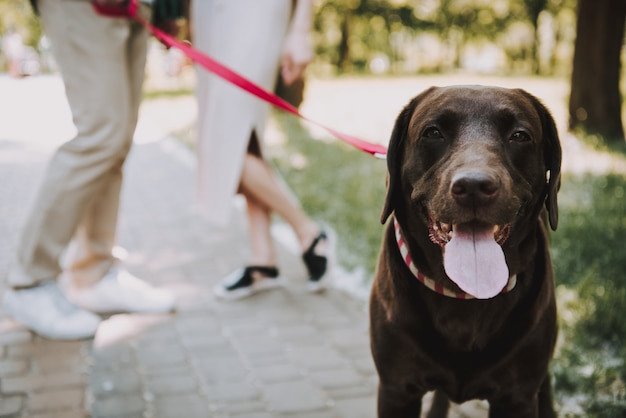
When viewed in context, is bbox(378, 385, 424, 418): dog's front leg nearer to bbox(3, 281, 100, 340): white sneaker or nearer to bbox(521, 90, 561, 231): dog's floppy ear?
bbox(521, 90, 561, 231): dog's floppy ear

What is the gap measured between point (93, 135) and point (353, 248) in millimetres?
2303

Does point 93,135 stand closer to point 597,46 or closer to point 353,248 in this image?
point 353,248

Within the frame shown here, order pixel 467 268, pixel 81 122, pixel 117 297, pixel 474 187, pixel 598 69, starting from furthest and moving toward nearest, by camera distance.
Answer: pixel 598 69
pixel 117 297
pixel 81 122
pixel 467 268
pixel 474 187

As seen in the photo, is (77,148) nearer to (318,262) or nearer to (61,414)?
(61,414)

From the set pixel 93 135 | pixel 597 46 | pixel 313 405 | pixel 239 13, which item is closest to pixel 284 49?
pixel 239 13

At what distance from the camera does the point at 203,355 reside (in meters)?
3.63

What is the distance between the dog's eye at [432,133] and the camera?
224 centimetres

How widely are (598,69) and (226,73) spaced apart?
8.75m

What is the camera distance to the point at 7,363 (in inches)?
136

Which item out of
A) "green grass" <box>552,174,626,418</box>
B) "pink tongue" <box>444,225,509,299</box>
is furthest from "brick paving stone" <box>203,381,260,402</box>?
"pink tongue" <box>444,225,509,299</box>

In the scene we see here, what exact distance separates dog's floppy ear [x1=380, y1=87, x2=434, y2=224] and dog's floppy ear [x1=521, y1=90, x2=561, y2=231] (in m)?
0.38

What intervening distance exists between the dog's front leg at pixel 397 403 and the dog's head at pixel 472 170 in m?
0.49

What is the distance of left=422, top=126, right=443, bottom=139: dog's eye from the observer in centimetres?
224

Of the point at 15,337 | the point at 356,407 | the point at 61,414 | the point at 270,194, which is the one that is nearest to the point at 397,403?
the point at 356,407
